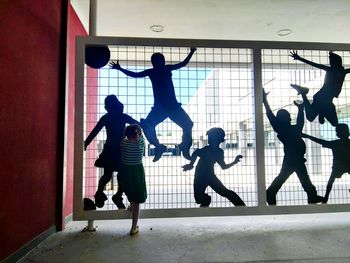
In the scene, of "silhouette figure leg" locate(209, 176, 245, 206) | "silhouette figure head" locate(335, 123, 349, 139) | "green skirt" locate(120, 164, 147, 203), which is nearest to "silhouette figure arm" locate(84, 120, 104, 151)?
"green skirt" locate(120, 164, 147, 203)

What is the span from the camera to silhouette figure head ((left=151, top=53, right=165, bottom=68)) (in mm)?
3473

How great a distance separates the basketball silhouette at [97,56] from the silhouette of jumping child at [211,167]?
1.47 metres

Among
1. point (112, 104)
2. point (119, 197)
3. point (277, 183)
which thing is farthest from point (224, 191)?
point (112, 104)

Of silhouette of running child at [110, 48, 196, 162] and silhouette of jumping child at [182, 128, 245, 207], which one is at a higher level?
silhouette of running child at [110, 48, 196, 162]

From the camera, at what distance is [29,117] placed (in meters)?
2.58

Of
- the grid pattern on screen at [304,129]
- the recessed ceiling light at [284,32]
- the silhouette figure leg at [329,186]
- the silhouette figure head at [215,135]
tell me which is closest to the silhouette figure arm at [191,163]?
the silhouette figure head at [215,135]

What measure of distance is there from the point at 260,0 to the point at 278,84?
114 cm

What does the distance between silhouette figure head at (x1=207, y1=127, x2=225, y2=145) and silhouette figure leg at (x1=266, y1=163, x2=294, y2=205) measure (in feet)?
2.62

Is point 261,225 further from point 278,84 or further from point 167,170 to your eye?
point 278,84

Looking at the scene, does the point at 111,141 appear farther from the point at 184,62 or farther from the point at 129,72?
the point at 184,62

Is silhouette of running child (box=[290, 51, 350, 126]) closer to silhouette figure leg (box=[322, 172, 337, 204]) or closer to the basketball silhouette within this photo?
silhouette figure leg (box=[322, 172, 337, 204])

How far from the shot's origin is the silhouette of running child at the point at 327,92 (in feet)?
12.0

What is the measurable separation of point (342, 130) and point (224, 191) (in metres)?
1.65

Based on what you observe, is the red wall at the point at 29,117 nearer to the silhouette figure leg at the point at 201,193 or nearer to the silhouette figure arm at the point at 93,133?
the silhouette figure arm at the point at 93,133
